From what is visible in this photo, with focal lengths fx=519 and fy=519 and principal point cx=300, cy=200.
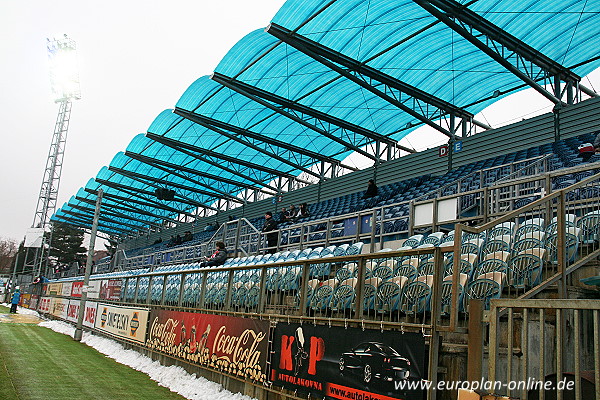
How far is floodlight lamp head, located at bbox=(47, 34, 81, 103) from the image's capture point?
5878 centimetres

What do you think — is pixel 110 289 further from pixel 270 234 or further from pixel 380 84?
pixel 380 84

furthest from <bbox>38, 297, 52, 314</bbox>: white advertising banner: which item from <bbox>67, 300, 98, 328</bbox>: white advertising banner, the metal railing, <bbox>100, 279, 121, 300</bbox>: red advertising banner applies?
the metal railing

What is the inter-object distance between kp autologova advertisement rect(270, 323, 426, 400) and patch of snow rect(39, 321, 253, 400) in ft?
4.52

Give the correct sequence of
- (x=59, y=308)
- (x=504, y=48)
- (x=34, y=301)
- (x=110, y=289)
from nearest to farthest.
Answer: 1. (x=110, y=289)
2. (x=504, y=48)
3. (x=59, y=308)
4. (x=34, y=301)

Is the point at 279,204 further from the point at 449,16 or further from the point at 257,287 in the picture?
the point at 257,287

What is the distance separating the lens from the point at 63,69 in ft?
200

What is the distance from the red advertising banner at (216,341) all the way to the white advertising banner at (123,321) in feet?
3.23

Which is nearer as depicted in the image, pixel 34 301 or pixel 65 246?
pixel 34 301

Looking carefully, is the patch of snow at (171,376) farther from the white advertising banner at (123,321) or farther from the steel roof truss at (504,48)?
the steel roof truss at (504,48)

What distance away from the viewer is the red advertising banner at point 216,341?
782 centimetres

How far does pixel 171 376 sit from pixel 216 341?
1670 millimetres

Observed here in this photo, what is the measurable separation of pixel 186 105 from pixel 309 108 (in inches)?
A: 238

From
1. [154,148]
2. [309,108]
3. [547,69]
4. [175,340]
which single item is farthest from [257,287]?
[154,148]

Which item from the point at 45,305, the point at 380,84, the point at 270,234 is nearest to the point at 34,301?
the point at 45,305
